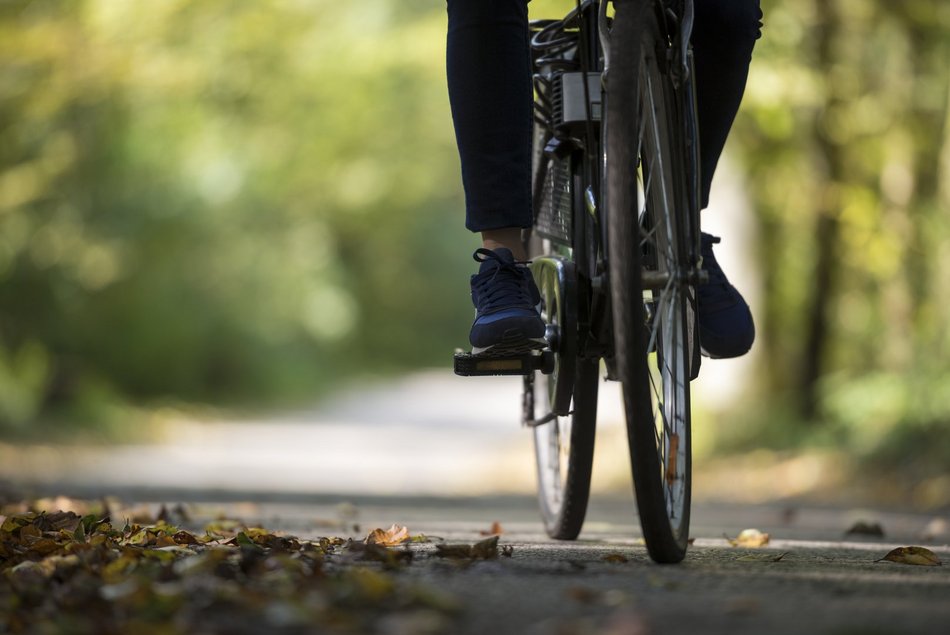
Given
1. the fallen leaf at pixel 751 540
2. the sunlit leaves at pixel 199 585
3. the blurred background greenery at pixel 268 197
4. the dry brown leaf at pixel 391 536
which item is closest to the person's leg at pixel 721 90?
the fallen leaf at pixel 751 540

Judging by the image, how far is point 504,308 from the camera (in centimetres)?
291

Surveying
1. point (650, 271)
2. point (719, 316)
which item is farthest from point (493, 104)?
point (719, 316)

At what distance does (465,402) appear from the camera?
889 inches

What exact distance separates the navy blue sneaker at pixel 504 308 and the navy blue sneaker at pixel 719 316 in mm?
438

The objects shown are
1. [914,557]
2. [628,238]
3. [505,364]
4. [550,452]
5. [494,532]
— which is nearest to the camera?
[628,238]

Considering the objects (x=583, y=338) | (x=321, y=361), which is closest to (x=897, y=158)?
(x=583, y=338)

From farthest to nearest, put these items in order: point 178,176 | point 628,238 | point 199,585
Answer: point 178,176 < point 628,238 < point 199,585

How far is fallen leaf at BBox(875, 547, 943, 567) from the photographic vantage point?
285 centimetres

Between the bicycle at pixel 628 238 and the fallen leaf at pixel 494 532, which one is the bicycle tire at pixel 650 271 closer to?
the bicycle at pixel 628 238

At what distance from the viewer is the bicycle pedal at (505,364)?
297cm

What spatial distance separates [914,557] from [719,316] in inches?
27.5

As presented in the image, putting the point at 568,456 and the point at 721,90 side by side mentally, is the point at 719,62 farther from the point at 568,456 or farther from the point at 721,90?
the point at 568,456

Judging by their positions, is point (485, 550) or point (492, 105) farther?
point (492, 105)

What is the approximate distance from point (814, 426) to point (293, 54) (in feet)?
28.4
